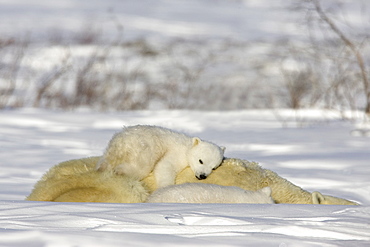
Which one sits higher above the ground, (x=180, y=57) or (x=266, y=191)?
(x=266, y=191)

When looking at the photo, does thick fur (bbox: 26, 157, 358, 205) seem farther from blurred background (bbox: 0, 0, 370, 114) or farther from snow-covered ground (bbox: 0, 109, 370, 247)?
blurred background (bbox: 0, 0, 370, 114)

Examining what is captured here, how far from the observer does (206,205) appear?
3158mm

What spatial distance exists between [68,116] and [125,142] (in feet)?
19.0

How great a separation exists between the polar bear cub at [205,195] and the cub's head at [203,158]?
0.73 ft

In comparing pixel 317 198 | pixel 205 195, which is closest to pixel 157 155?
pixel 205 195

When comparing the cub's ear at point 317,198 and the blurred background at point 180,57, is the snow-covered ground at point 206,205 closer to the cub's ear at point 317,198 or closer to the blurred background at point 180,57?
the cub's ear at point 317,198

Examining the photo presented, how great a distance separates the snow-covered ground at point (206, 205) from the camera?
93.4 inches

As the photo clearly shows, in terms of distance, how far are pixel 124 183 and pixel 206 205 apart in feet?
1.81

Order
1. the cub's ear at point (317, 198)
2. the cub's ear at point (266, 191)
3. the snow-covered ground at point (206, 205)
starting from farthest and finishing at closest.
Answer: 1. the cub's ear at point (317, 198)
2. the cub's ear at point (266, 191)
3. the snow-covered ground at point (206, 205)

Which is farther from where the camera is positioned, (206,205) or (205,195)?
(205,195)

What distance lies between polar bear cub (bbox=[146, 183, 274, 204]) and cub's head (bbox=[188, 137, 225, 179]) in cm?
22

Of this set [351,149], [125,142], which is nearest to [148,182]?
[125,142]

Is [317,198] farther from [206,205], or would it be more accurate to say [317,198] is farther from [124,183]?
[124,183]

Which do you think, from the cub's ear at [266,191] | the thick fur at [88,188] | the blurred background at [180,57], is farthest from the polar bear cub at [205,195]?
the blurred background at [180,57]
